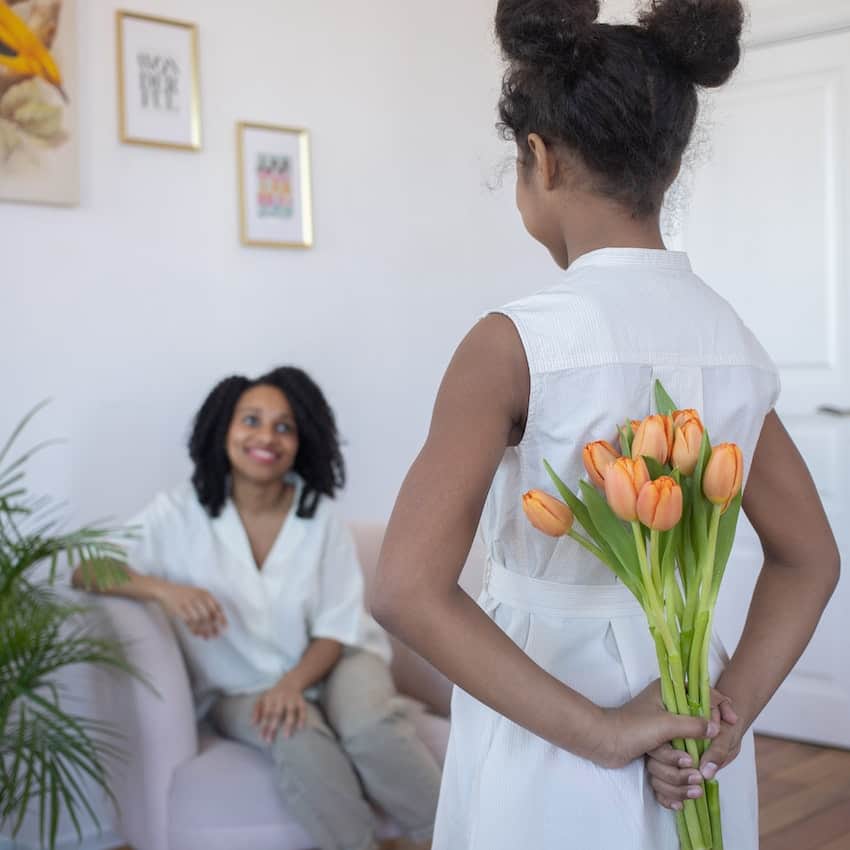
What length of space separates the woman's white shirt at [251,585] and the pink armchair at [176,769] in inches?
6.1

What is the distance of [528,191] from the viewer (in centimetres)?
97

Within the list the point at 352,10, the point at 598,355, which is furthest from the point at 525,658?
the point at 352,10

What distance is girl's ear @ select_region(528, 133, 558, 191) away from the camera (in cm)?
93

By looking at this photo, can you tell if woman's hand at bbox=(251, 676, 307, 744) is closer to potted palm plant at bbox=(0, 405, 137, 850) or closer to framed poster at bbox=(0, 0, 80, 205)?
potted palm plant at bbox=(0, 405, 137, 850)

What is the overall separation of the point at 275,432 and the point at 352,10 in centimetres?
145

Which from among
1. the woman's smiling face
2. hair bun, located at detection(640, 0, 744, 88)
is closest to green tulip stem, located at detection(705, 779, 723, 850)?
hair bun, located at detection(640, 0, 744, 88)

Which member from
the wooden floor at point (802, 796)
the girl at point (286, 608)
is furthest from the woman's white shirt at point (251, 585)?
the wooden floor at point (802, 796)

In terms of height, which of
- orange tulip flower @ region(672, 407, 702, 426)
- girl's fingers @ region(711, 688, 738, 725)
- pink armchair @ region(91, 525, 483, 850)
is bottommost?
pink armchair @ region(91, 525, 483, 850)

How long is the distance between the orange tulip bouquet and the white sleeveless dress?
1.5 inches

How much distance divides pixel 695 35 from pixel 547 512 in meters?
0.41

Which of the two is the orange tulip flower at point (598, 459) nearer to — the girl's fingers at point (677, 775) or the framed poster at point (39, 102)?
the girl's fingers at point (677, 775)

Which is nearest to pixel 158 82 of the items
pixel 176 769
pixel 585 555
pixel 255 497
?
pixel 255 497

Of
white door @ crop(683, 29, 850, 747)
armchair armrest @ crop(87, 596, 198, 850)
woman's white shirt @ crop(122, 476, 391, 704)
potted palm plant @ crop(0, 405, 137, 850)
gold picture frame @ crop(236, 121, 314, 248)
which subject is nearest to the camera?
potted palm plant @ crop(0, 405, 137, 850)

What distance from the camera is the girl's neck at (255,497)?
2734mm
